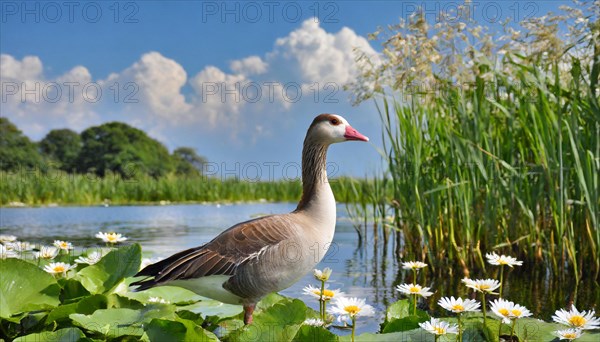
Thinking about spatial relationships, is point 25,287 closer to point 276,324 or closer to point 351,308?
point 276,324

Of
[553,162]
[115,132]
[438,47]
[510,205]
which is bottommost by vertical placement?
[510,205]

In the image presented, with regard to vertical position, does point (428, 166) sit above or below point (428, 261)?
above

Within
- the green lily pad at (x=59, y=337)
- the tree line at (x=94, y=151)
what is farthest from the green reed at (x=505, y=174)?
the tree line at (x=94, y=151)

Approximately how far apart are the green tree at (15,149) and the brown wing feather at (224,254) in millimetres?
42137

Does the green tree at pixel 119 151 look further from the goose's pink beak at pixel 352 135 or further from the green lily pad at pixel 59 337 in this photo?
the green lily pad at pixel 59 337

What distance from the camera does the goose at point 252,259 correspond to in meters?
3.22

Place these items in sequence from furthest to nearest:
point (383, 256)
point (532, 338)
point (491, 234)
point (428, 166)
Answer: point (383, 256) → point (428, 166) → point (491, 234) → point (532, 338)

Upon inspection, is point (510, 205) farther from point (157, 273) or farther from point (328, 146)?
point (157, 273)

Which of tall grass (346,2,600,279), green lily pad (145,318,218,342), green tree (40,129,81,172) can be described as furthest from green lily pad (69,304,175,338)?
green tree (40,129,81,172)

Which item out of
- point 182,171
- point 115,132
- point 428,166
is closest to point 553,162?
point 428,166

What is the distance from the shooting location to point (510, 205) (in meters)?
6.01

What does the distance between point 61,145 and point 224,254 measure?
52034 mm

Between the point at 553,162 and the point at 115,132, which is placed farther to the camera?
the point at 115,132

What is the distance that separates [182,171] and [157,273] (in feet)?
171
